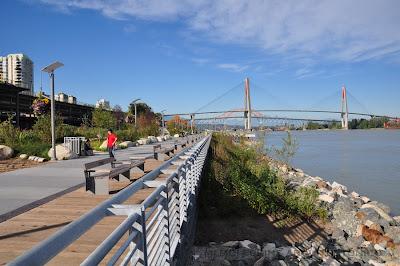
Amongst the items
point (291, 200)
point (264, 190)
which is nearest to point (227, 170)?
point (264, 190)

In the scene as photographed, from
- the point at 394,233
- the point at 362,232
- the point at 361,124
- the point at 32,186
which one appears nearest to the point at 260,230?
the point at 362,232

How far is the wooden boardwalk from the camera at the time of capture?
436 centimetres

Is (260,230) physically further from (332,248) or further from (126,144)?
(126,144)

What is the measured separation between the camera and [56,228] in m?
5.43

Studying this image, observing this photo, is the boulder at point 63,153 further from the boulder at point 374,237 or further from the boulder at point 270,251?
the boulder at point 374,237

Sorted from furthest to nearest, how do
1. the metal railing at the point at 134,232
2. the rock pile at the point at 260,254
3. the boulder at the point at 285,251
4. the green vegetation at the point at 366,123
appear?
1. the green vegetation at the point at 366,123
2. the boulder at the point at 285,251
3. the rock pile at the point at 260,254
4. the metal railing at the point at 134,232

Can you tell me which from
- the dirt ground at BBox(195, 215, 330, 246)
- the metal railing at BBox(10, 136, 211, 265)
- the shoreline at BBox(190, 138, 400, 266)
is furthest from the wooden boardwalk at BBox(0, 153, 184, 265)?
the dirt ground at BBox(195, 215, 330, 246)

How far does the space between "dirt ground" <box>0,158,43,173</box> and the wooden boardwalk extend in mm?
7681

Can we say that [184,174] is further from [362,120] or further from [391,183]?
[362,120]

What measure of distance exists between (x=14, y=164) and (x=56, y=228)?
11339 mm

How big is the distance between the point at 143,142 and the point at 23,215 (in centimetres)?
2756

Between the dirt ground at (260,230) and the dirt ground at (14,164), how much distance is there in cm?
684

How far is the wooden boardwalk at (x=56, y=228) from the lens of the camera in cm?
436

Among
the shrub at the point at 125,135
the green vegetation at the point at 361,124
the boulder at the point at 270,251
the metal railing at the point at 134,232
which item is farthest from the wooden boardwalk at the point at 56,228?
the green vegetation at the point at 361,124
